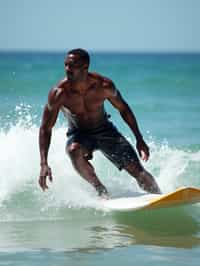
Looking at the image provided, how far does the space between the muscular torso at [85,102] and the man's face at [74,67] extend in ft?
0.30

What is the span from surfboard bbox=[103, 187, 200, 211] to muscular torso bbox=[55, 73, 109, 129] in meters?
0.67

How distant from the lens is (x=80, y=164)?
866 cm

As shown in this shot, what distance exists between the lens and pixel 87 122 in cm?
876

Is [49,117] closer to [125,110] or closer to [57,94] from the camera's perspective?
[57,94]

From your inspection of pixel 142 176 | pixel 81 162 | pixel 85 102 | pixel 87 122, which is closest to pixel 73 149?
pixel 81 162

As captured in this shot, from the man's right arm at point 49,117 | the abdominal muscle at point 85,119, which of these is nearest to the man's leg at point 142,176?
the abdominal muscle at point 85,119

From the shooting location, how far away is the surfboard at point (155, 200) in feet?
26.8

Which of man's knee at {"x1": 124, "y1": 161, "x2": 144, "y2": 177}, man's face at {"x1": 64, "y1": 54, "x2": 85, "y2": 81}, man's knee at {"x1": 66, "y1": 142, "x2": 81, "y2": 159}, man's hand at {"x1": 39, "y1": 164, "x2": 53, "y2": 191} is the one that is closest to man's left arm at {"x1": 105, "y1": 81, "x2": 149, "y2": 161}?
man's knee at {"x1": 124, "y1": 161, "x2": 144, "y2": 177}

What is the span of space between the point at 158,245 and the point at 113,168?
3.35 metres

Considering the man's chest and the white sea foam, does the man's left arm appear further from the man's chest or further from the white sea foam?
the white sea foam

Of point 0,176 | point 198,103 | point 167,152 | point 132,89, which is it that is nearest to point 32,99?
point 198,103

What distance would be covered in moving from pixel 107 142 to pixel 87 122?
250mm

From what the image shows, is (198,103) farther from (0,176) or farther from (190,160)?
(0,176)

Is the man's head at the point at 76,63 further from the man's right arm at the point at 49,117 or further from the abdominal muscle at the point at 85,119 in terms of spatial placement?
the abdominal muscle at the point at 85,119
